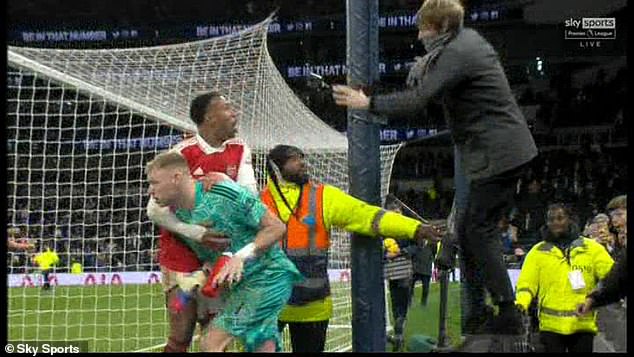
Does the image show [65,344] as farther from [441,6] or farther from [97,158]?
[441,6]

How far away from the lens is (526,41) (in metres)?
8.81

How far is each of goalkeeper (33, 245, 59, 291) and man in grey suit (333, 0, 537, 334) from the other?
16.0 ft

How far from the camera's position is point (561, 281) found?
429 cm

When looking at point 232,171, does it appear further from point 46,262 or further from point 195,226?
point 46,262

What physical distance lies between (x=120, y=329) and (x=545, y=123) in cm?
564

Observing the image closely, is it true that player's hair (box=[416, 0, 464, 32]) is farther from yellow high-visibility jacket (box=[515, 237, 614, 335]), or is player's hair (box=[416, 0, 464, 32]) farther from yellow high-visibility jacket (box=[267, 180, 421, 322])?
yellow high-visibility jacket (box=[515, 237, 614, 335])

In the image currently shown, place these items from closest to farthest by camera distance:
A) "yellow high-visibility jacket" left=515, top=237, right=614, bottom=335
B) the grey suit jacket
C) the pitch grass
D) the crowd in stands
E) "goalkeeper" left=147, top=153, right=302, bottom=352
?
1. the grey suit jacket
2. "goalkeeper" left=147, top=153, right=302, bottom=352
3. "yellow high-visibility jacket" left=515, top=237, right=614, bottom=335
4. the pitch grass
5. the crowd in stands

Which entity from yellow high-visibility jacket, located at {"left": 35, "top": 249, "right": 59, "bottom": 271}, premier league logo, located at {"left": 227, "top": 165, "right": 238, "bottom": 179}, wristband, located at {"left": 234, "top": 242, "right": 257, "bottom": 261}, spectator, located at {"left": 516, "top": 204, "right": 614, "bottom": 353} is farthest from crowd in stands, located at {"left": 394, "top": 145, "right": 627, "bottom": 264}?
wristband, located at {"left": 234, "top": 242, "right": 257, "bottom": 261}

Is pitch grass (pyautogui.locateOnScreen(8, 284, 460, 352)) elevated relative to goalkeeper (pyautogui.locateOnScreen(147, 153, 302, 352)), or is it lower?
lower

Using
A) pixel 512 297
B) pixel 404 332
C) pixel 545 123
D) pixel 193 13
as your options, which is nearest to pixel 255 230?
pixel 512 297

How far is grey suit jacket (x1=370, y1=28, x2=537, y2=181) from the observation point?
3.26m

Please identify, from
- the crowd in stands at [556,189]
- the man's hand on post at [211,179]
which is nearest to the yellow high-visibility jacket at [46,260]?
the crowd in stands at [556,189]

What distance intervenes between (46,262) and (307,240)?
515 cm

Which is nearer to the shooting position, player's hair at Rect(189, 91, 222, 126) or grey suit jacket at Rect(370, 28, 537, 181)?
grey suit jacket at Rect(370, 28, 537, 181)
